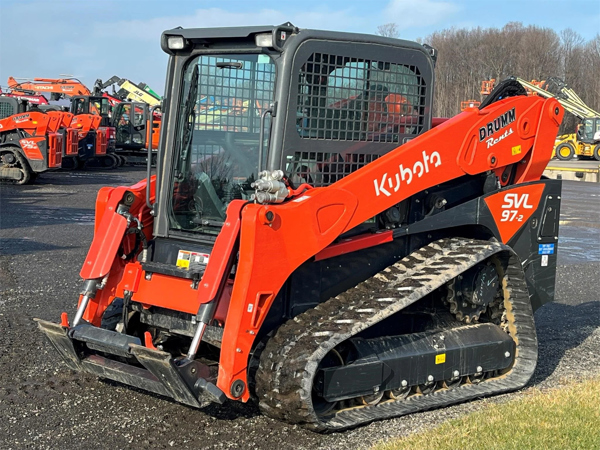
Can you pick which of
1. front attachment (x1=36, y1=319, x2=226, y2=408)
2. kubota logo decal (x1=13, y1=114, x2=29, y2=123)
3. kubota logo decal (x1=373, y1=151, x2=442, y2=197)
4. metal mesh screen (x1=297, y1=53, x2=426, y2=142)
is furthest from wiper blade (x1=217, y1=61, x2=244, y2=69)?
kubota logo decal (x1=13, y1=114, x2=29, y2=123)

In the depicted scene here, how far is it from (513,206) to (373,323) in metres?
1.94

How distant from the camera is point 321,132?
5480 mm

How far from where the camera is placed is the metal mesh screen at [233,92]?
5.52 metres

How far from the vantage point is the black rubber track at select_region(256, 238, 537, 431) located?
490 centimetres

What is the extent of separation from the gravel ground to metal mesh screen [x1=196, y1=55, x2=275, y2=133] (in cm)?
196

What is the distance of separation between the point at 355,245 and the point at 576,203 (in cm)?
1850

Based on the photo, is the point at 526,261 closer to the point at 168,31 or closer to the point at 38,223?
the point at 168,31

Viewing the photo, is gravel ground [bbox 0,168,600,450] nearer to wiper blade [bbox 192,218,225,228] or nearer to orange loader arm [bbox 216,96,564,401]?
orange loader arm [bbox 216,96,564,401]

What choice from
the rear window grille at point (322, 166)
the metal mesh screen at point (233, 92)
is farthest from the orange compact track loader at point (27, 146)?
the rear window grille at point (322, 166)

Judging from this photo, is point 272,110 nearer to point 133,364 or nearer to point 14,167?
point 133,364

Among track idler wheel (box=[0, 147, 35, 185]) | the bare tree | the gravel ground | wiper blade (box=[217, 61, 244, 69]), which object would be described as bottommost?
the gravel ground

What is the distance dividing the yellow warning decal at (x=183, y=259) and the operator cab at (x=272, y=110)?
4.8 inches

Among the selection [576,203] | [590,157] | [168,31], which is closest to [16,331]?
[168,31]

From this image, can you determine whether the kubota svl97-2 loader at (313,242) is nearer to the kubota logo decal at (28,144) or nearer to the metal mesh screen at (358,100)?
the metal mesh screen at (358,100)
